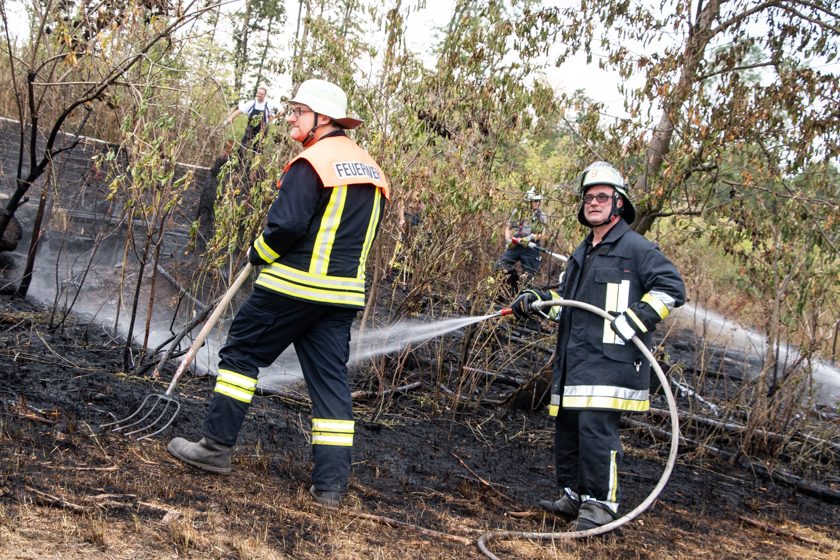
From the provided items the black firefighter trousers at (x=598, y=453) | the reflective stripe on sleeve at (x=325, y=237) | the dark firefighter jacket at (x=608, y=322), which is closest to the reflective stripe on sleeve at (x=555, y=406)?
the dark firefighter jacket at (x=608, y=322)

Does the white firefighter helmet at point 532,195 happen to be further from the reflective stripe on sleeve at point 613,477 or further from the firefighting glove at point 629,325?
the reflective stripe on sleeve at point 613,477

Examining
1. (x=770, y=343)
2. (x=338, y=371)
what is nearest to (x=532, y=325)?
(x=770, y=343)

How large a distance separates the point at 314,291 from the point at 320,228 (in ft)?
1.00

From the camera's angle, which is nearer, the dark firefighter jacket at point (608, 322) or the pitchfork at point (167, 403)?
the dark firefighter jacket at point (608, 322)

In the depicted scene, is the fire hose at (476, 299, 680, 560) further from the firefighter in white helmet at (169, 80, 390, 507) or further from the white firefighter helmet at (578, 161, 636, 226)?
the firefighter in white helmet at (169, 80, 390, 507)

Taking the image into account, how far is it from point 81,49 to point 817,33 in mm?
5457

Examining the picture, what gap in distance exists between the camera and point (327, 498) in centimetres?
406

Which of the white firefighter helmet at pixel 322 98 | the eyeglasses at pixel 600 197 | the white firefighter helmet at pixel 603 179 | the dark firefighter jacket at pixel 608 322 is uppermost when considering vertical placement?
the white firefighter helmet at pixel 322 98

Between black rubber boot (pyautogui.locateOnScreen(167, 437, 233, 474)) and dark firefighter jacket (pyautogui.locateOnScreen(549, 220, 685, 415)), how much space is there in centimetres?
173

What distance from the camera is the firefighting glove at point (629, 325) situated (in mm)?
4238

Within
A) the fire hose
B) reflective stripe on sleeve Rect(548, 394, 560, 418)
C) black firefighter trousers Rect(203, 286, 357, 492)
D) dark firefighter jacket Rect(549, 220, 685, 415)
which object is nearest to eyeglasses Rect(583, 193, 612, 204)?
dark firefighter jacket Rect(549, 220, 685, 415)

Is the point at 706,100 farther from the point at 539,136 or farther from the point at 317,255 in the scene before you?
the point at 317,255

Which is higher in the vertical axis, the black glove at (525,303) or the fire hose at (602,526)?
the black glove at (525,303)

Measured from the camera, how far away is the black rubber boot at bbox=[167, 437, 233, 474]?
416 centimetres
